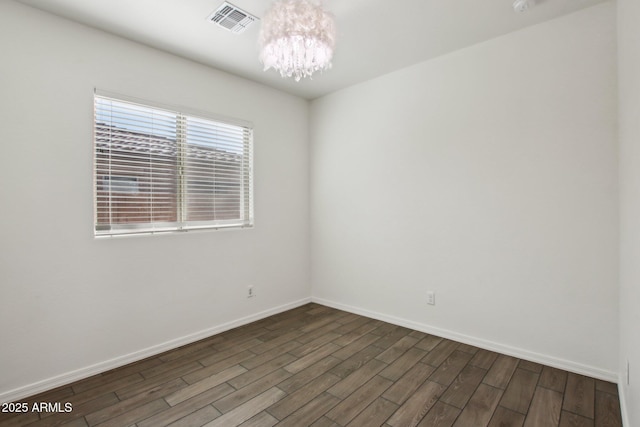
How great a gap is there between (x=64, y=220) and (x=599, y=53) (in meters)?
4.08

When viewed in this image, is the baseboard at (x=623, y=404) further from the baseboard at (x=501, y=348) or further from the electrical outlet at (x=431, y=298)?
the electrical outlet at (x=431, y=298)

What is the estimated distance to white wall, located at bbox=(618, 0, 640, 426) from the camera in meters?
1.47

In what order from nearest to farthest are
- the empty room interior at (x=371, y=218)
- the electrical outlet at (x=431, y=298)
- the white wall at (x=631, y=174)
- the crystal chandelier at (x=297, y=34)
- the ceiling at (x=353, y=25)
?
1. the white wall at (x=631, y=174)
2. the crystal chandelier at (x=297, y=34)
3. the empty room interior at (x=371, y=218)
4. the ceiling at (x=353, y=25)
5. the electrical outlet at (x=431, y=298)

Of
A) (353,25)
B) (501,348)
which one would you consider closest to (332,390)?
(501,348)

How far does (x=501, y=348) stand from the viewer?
8.93 ft

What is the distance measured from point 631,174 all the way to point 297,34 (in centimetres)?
200

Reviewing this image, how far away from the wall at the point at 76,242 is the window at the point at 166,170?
0.11m

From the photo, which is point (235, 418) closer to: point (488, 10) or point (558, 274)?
point (558, 274)

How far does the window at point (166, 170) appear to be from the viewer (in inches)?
101

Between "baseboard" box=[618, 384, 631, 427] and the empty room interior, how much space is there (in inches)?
1.0

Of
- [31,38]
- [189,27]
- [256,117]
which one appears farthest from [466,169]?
[31,38]

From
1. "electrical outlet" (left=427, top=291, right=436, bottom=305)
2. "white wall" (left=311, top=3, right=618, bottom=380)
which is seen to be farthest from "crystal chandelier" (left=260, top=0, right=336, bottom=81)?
"electrical outlet" (left=427, top=291, right=436, bottom=305)

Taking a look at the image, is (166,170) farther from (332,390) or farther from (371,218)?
(332,390)

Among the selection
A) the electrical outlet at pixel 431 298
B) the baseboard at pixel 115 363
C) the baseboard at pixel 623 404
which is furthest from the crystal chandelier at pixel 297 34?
the baseboard at pixel 623 404
